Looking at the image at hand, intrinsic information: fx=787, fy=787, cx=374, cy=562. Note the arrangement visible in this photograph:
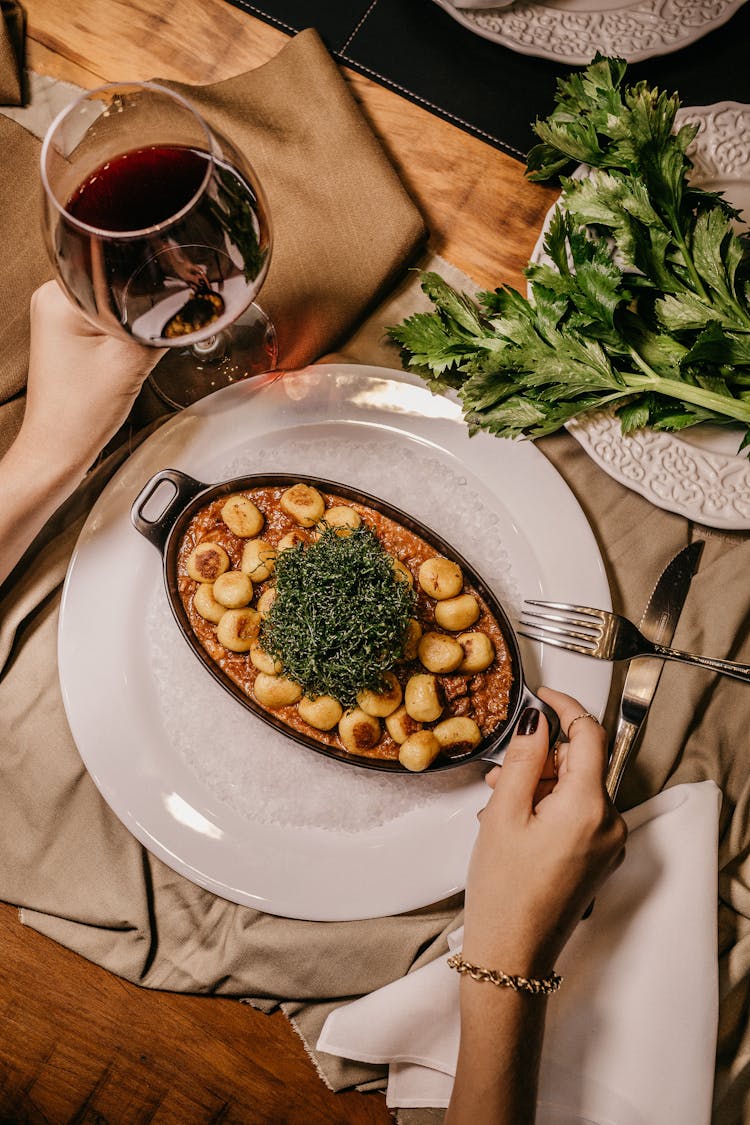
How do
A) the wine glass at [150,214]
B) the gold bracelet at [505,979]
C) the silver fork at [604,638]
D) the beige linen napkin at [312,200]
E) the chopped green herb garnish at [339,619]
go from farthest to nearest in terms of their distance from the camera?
1. the beige linen napkin at [312,200]
2. the silver fork at [604,638]
3. the chopped green herb garnish at [339,619]
4. the gold bracelet at [505,979]
5. the wine glass at [150,214]

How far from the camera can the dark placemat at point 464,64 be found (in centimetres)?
167

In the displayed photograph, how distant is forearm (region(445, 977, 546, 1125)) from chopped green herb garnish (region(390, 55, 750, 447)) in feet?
3.26

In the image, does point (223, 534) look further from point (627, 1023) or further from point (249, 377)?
point (627, 1023)

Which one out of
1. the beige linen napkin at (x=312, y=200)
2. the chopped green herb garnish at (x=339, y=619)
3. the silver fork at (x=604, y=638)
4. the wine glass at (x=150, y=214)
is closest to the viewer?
the wine glass at (x=150, y=214)

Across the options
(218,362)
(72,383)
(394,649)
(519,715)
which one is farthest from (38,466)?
(519,715)

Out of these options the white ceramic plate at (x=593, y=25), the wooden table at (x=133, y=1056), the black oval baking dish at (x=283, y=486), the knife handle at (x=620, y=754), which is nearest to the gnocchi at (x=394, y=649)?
the black oval baking dish at (x=283, y=486)

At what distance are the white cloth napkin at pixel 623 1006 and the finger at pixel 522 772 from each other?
13.0 inches

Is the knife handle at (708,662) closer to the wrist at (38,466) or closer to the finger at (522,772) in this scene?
the finger at (522,772)

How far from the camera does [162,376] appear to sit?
162 cm

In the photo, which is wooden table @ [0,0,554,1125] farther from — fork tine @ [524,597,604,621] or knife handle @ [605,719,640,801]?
fork tine @ [524,597,604,621]

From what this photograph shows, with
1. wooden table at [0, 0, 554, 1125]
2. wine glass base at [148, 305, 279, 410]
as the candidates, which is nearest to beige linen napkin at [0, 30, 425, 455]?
wine glass base at [148, 305, 279, 410]

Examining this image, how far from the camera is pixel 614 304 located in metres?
1.43

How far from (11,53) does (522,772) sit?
5.70ft

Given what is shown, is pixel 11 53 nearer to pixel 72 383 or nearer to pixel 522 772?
pixel 72 383
